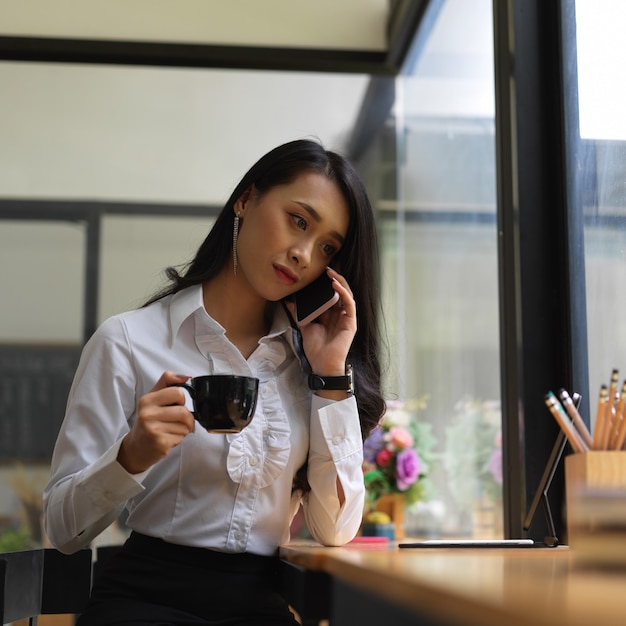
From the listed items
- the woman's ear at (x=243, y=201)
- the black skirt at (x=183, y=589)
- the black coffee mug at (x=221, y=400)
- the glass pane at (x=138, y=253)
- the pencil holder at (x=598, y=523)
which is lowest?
the black skirt at (x=183, y=589)

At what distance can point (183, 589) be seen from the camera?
60.1 inches

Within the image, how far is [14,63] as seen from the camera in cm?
406

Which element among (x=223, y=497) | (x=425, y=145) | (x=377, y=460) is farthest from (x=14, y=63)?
(x=223, y=497)

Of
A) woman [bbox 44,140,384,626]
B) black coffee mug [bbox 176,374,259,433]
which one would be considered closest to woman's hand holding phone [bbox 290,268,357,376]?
woman [bbox 44,140,384,626]

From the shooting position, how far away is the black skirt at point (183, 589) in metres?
1.49

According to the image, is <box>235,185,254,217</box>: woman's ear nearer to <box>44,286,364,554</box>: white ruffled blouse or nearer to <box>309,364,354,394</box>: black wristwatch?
<box>44,286,364,554</box>: white ruffled blouse

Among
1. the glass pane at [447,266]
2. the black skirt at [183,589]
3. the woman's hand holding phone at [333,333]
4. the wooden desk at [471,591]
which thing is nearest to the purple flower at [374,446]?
the glass pane at [447,266]

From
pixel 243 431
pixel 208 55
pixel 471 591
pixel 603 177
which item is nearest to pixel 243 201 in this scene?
pixel 243 431

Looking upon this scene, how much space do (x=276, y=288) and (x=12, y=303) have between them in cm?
233

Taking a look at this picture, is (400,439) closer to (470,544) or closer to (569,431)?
(470,544)

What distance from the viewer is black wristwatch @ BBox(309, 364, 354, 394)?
5.71 ft

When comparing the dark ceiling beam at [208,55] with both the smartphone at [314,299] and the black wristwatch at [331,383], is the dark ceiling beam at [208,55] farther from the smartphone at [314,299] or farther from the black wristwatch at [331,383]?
the black wristwatch at [331,383]

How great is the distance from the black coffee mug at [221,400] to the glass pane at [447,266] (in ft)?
3.99

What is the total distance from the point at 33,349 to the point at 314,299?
2251 mm
